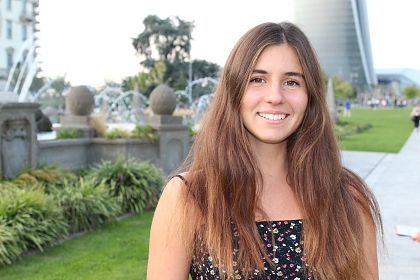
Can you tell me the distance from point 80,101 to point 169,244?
7876 millimetres

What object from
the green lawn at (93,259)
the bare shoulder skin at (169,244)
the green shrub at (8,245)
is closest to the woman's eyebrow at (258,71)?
the bare shoulder skin at (169,244)

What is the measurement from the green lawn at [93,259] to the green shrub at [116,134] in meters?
2.70

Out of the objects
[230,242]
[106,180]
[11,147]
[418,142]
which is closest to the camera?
[230,242]

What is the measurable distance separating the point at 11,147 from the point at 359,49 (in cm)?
12916

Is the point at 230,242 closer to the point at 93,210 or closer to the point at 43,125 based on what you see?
the point at 93,210

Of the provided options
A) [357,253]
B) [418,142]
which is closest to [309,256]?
[357,253]

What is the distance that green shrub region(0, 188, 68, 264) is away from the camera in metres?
4.95

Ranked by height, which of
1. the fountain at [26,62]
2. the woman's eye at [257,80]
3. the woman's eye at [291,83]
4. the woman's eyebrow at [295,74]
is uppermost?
the fountain at [26,62]

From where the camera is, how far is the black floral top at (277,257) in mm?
1716

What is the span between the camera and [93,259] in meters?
5.27

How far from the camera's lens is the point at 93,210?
6305mm

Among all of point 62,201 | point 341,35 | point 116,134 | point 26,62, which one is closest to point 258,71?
point 62,201

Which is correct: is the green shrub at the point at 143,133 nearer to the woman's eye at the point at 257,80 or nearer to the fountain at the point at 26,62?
the fountain at the point at 26,62

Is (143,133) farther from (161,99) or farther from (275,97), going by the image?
(275,97)
